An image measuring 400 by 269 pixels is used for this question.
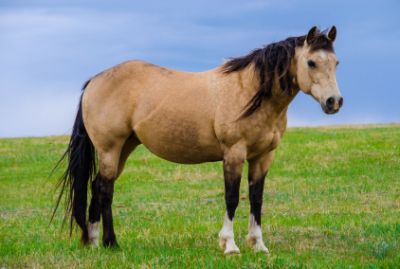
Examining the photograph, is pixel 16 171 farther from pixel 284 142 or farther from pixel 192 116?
pixel 192 116

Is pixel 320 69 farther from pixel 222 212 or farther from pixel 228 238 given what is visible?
pixel 222 212

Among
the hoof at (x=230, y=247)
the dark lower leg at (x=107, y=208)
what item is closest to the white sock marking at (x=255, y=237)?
the hoof at (x=230, y=247)

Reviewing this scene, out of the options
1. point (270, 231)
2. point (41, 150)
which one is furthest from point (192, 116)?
point (41, 150)

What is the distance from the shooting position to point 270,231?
998cm

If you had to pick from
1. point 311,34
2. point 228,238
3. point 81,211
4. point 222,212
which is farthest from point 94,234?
point 222,212

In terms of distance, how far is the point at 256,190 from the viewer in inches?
324

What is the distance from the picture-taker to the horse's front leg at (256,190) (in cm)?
819

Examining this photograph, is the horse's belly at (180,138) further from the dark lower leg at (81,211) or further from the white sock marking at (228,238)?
the dark lower leg at (81,211)

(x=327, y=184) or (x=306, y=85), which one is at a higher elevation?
(x=306, y=85)

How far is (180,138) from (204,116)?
0.43 metres

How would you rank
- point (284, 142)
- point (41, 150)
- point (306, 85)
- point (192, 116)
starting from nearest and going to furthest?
1. point (306, 85)
2. point (192, 116)
3. point (284, 142)
4. point (41, 150)

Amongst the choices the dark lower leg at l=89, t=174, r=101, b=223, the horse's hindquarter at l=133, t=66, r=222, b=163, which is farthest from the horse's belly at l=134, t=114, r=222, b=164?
the dark lower leg at l=89, t=174, r=101, b=223

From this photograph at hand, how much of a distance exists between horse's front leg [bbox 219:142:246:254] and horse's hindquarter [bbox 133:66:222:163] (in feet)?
1.10

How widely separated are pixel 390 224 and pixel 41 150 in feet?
62.3
